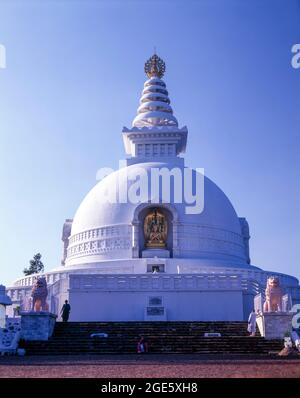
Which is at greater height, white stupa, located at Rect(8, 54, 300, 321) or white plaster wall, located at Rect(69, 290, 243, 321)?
white stupa, located at Rect(8, 54, 300, 321)

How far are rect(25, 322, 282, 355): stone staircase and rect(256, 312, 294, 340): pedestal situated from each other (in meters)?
0.40

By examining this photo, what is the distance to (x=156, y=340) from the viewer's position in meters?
20.6

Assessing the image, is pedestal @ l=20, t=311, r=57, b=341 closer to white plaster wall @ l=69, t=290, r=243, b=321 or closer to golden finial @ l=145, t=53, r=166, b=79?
white plaster wall @ l=69, t=290, r=243, b=321

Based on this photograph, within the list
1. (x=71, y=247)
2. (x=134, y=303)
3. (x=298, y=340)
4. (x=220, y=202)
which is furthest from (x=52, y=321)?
(x=220, y=202)

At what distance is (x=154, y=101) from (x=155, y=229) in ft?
46.4

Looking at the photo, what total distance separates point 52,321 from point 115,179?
16.4 meters

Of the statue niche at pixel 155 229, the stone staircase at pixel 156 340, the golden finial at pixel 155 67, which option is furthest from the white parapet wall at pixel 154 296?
the golden finial at pixel 155 67

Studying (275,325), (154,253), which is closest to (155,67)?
(154,253)

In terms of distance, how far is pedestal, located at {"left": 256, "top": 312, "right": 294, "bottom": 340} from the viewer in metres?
20.9

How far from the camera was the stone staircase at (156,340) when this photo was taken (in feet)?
64.0

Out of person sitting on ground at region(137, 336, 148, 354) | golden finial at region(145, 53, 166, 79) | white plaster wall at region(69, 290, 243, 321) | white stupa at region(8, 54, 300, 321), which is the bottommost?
person sitting on ground at region(137, 336, 148, 354)

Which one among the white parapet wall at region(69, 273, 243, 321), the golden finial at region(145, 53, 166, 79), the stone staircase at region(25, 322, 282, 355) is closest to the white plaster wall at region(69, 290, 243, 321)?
the white parapet wall at region(69, 273, 243, 321)
